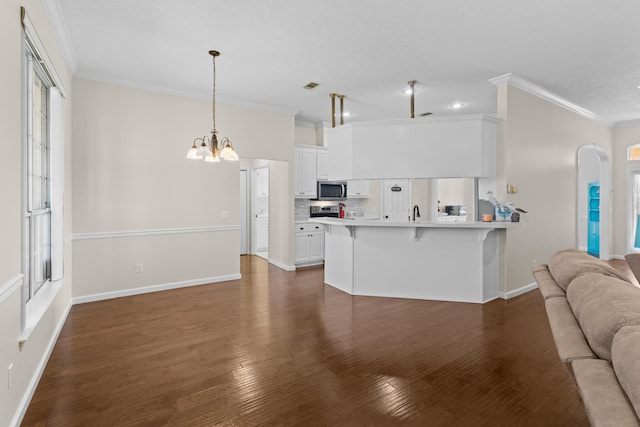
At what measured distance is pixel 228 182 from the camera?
17.7 feet

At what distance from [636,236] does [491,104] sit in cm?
461

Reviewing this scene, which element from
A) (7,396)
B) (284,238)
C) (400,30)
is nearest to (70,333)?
(7,396)

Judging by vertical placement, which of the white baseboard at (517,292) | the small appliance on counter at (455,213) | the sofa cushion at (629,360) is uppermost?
the small appliance on counter at (455,213)

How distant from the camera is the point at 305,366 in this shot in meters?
2.67

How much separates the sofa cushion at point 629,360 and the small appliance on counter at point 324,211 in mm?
5879

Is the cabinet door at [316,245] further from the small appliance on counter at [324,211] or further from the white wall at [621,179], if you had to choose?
the white wall at [621,179]

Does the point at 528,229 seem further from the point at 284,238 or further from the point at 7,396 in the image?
the point at 7,396

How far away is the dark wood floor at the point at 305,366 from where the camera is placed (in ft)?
6.90

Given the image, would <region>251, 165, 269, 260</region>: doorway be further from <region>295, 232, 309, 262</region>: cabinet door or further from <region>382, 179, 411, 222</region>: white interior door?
<region>382, 179, 411, 222</region>: white interior door

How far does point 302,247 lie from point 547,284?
16.0 feet

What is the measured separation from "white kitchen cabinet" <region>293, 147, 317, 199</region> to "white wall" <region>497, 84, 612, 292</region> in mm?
3322

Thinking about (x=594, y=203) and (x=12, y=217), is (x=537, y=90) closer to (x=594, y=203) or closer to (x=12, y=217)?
(x=594, y=203)

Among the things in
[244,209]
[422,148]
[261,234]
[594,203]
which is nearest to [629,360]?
[422,148]

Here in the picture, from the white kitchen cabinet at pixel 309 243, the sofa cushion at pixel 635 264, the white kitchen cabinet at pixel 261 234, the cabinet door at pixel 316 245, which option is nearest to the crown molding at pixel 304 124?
the white kitchen cabinet at pixel 309 243
